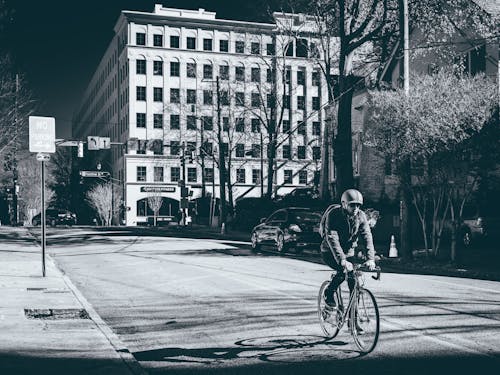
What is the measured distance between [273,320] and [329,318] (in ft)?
5.53

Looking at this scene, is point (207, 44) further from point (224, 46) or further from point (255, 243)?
point (255, 243)

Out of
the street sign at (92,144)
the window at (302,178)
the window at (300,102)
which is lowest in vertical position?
the window at (302,178)

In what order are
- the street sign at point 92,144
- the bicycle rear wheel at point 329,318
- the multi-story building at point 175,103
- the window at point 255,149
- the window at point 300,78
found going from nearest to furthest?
1. the bicycle rear wheel at point 329,318
2. the street sign at point 92,144
3. the window at point 255,149
4. the multi-story building at point 175,103
5. the window at point 300,78

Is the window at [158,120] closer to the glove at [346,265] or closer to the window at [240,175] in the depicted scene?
the window at [240,175]

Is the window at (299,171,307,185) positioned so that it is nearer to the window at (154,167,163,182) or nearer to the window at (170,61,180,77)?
the window at (154,167,163,182)

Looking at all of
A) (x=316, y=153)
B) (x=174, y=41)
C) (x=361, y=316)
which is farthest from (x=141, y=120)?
(x=361, y=316)

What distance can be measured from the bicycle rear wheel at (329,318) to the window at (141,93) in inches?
3172

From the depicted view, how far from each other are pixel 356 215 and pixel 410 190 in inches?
573

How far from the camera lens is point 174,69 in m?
89.1

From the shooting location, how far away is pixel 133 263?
20.9 m

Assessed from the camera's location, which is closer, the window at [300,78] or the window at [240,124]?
the window at [240,124]

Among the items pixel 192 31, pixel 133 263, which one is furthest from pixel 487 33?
pixel 192 31

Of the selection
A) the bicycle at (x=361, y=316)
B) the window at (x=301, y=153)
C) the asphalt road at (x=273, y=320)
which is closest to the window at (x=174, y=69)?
the window at (x=301, y=153)

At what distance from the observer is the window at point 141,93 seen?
87062mm
